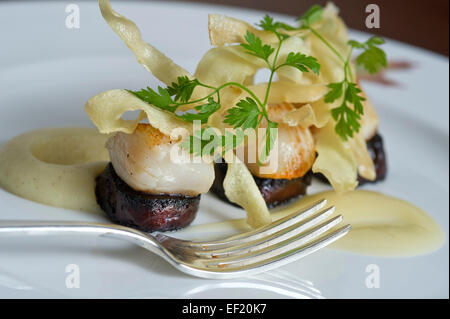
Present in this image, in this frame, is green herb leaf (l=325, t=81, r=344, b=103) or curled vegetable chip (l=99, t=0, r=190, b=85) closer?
curled vegetable chip (l=99, t=0, r=190, b=85)

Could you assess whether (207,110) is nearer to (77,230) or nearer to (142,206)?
(142,206)

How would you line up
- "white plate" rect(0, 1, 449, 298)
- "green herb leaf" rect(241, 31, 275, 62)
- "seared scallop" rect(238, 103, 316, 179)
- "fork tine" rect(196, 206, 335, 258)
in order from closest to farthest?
"white plate" rect(0, 1, 449, 298)
"fork tine" rect(196, 206, 335, 258)
"green herb leaf" rect(241, 31, 275, 62)
"seared scallop" rect(238, 103, 316, 179)

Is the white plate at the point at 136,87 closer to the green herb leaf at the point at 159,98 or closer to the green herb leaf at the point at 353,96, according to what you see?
the green herb leaf at the point at 159,98

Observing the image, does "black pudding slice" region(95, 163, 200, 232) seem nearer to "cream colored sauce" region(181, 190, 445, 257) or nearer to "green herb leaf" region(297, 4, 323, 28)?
"cream colored sauce" region(181, 190, 445, 257)

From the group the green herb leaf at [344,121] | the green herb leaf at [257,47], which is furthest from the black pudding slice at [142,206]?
the green herb leaf at [344,121]

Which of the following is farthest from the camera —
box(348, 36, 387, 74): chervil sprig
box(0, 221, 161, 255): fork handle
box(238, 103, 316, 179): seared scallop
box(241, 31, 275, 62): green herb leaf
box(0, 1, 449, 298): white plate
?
box(348, 36, 387, 74): chervil sprig

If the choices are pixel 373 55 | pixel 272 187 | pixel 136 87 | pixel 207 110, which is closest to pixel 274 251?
pixel 272 187

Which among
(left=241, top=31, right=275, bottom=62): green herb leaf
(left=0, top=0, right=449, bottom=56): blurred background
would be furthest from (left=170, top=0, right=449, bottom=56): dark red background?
(left=241, top=31, right=275, bottom=62): green herb leaf
